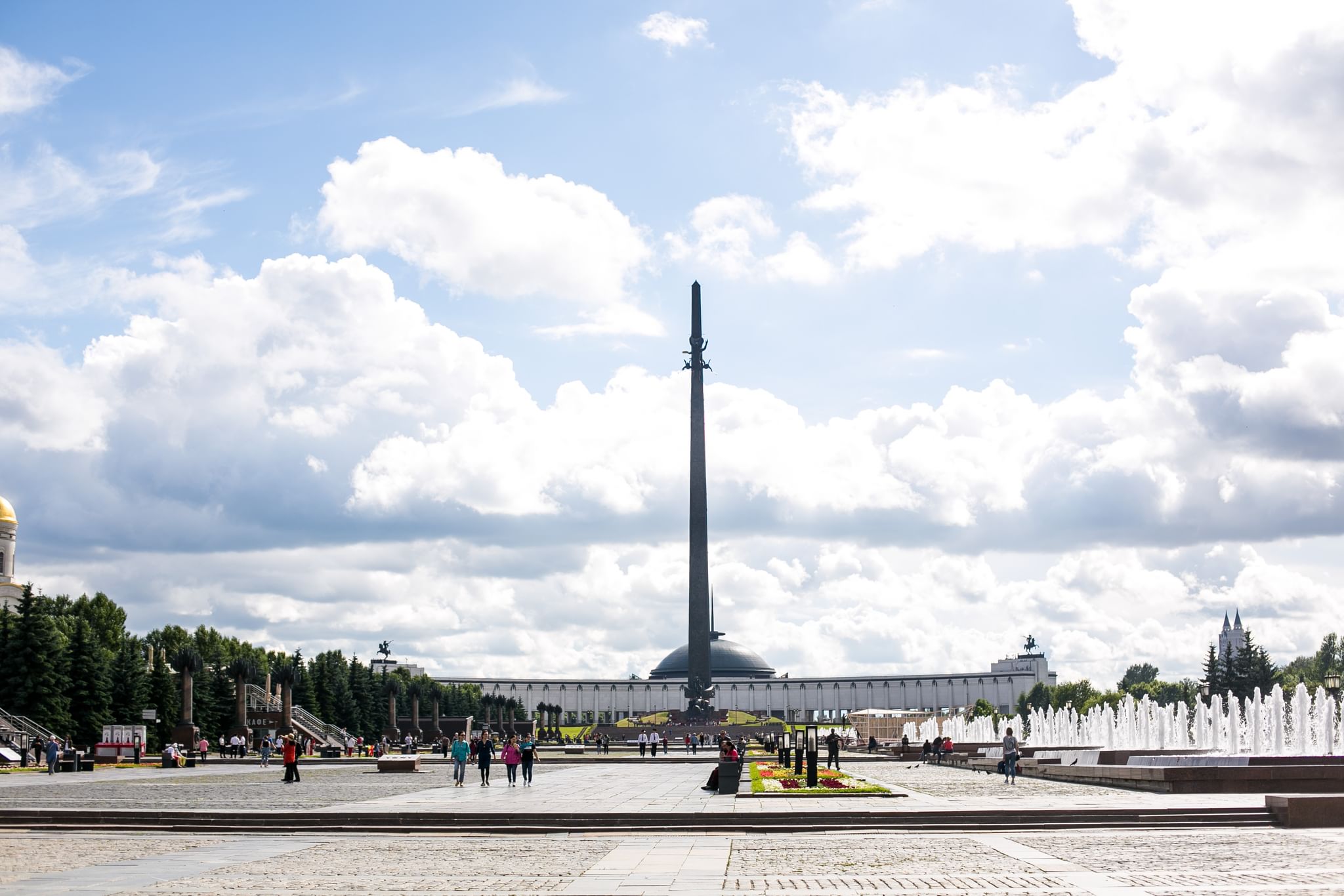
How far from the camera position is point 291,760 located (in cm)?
3550

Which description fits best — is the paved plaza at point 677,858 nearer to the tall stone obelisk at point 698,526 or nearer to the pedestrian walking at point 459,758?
the pedestrian walking at point 459,758

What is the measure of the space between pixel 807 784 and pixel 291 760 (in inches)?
542

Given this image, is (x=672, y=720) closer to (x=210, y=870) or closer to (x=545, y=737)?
(x=545, y=737)

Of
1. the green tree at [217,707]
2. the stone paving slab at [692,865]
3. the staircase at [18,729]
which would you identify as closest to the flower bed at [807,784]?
the stone paving slab at [692,865]

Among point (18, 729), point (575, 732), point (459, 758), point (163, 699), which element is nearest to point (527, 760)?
point (459, 758)

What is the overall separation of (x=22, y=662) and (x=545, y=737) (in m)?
54.7

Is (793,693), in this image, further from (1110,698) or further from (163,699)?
(163,699)

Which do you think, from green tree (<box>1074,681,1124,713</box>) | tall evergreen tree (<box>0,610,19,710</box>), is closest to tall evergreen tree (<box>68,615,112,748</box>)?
tall evergreen tree (<box>0,610,19,710</box>)

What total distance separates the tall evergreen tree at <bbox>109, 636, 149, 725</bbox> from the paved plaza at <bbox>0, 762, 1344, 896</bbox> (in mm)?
40130

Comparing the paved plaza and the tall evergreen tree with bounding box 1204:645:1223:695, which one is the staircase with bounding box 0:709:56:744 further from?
the tall evergreen tree with bounding box 1204:645:1223:695

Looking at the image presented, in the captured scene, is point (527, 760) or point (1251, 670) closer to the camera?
point (527, 760)

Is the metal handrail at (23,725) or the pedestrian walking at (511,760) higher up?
the pedestrian walking at (511,760)

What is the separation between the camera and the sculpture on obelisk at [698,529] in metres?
106

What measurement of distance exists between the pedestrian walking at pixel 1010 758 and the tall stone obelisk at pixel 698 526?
69.9 m
